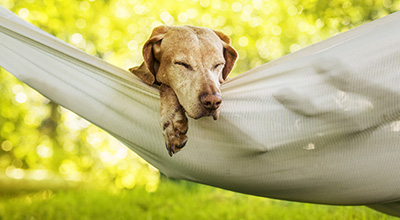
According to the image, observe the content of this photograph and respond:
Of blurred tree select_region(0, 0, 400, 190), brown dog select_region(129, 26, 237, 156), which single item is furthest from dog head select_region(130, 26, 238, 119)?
blurred tree select_region(0, 0, 400, 190)

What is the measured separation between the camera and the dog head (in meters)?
1.17

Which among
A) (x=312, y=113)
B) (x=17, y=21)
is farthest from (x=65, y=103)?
(x=312, y=113)

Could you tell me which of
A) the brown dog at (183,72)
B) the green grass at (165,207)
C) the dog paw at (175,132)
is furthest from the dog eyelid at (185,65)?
the green grass at (165,207)

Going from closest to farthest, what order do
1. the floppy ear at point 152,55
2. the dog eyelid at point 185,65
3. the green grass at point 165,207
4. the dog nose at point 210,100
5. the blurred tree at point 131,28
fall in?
the dog nose at point 210,100, the dog eyelid at point 185,65, the floppy ear at point 152,55, the green grass at point 165,207, the blurred tree at point 131,28

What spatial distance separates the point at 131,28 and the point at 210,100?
5257 mm

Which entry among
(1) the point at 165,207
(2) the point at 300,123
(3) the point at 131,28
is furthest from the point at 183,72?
(3) the point at 131,28

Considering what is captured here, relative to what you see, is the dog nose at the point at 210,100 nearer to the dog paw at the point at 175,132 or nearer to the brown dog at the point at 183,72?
the brown dog at the point at 183,72

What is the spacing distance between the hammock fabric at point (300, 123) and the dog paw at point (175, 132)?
149mm

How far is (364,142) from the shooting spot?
138 cm

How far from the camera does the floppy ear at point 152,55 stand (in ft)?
4.57

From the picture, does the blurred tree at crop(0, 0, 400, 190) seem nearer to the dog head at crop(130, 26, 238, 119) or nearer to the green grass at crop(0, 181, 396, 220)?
the green grass at crop(0, 181, 396, 220)

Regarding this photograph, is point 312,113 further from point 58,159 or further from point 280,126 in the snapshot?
point 58,159

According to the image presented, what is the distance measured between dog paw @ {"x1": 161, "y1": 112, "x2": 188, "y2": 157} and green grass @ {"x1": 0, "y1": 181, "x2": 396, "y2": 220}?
6.62 ft

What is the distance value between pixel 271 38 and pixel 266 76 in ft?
16.6
